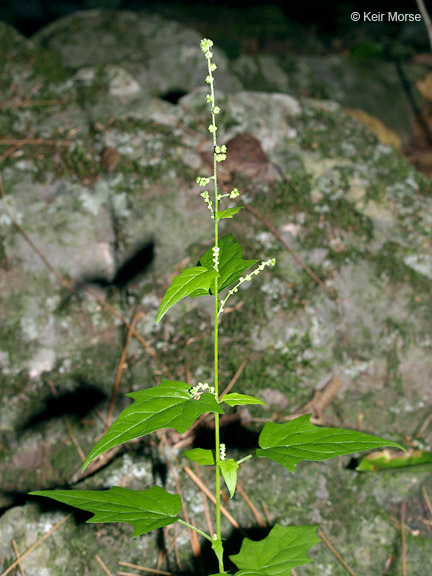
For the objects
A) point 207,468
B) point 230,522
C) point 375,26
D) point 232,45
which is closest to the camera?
point 230,522

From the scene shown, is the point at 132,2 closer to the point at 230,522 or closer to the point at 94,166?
the point at 94,166

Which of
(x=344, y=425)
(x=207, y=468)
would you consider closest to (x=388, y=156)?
(x=344, y=425)

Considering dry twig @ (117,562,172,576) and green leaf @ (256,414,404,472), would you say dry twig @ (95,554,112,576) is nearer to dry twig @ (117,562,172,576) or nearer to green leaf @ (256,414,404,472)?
dry twig @ (117,562,172,576)

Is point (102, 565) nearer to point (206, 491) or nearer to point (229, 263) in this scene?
point (206, 491)

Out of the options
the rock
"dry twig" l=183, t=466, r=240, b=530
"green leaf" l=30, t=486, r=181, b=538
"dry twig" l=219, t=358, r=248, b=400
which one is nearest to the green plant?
"green leaf" l=30, t=486, r=181, b=538

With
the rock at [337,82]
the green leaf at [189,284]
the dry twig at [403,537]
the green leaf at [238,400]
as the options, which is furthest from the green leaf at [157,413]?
the rock at [337,82]

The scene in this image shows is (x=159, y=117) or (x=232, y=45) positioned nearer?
(x=159, y=117)

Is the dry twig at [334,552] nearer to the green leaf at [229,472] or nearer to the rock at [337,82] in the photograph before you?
the green leaf at [229,472]

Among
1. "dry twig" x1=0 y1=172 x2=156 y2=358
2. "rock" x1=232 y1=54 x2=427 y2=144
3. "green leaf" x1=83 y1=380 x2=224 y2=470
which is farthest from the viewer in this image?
"rock" x1=232 y1=54 x2=427 y2=144

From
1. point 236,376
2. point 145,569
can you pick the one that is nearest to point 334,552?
point 145,569
